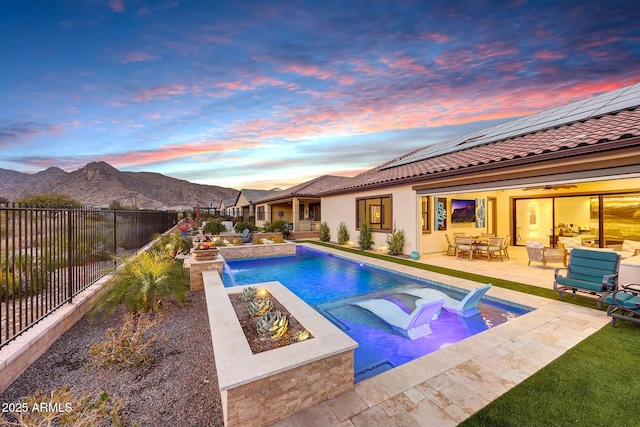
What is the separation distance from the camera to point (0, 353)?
122 inches

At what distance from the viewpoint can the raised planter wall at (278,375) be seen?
2.35m

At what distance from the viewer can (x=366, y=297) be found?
7016mm

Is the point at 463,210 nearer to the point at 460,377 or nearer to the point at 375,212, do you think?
the point at 375,212

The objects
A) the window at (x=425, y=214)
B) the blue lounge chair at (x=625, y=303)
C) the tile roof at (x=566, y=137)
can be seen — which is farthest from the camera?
the window at (x=425, y=214)

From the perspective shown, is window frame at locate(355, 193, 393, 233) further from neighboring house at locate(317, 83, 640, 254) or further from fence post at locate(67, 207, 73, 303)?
fence post at locate(67, 207, 73, 303)

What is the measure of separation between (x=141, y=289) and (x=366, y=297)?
5.17 metres

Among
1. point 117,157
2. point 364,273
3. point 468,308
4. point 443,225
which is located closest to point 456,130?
point 443,225

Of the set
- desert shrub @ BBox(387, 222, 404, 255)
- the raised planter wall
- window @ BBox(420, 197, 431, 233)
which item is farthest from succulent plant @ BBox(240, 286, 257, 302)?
window @ BBox(420, 197, 431, 233)

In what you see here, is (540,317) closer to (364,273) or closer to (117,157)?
(364,273)

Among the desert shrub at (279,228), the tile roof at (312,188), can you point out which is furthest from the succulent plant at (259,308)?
the desert shrub at (279,228)

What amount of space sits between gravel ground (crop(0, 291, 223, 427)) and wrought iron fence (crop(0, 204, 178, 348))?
588 millimetres

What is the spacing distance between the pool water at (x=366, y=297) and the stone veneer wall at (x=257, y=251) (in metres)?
0.38

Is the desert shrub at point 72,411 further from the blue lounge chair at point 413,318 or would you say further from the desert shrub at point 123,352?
the blue lounge chair at point 413,318

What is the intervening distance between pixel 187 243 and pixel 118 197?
7053 centimetres
